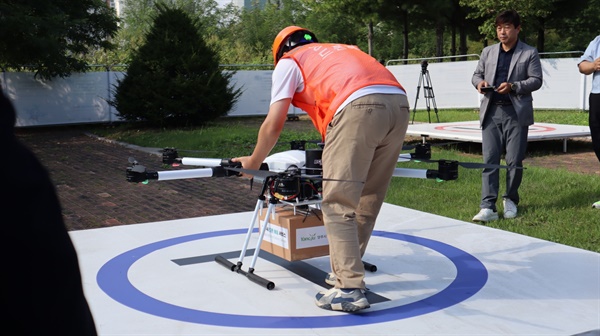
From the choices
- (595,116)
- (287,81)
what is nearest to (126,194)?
(287,81)

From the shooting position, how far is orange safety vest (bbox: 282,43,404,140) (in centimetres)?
401

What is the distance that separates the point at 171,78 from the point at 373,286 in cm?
1304

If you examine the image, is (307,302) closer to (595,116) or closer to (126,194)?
(595,116)

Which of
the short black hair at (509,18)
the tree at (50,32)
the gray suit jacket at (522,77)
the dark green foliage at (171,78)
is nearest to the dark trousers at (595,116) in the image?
the gray suit jacket at (522,77)

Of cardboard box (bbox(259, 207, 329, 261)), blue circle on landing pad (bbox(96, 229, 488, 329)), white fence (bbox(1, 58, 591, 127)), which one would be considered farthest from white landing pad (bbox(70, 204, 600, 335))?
white fence (bbox(1, 58, 591, 127))

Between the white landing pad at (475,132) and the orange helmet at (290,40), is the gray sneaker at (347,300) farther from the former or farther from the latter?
the white landing pad at (475,132)

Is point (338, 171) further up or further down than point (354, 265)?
further up

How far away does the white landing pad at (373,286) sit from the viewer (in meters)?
3.94

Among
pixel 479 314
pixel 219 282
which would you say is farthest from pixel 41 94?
pixel 479 314

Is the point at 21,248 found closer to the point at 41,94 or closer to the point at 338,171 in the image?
the point at 338,171

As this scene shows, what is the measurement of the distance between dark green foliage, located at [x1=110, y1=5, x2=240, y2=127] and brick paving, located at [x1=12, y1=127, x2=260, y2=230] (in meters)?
4.04

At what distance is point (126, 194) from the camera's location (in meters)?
8.62

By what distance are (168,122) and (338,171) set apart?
1388 cm

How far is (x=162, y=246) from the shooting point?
5.83m
